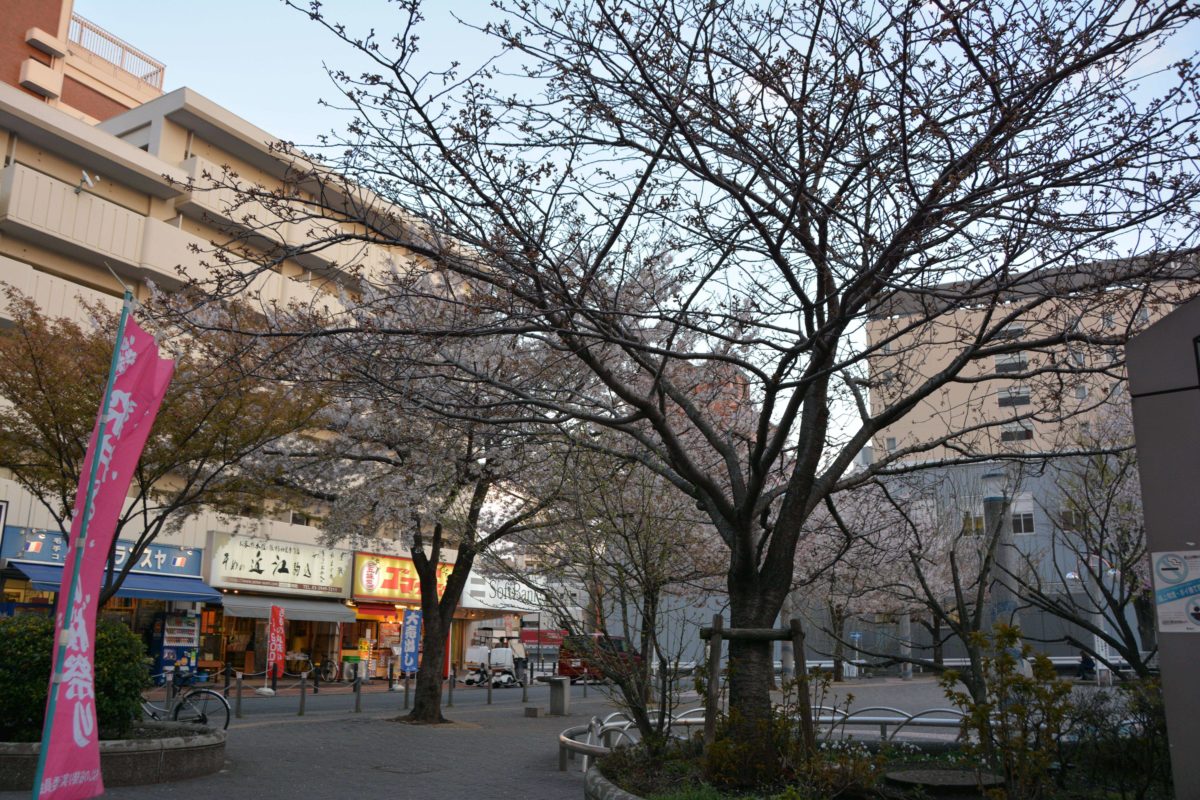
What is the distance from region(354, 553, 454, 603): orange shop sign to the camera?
34906mm

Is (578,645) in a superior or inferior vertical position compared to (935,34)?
inferior

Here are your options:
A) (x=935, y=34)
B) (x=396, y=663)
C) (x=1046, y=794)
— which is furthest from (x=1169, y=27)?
(x=396, y=663)

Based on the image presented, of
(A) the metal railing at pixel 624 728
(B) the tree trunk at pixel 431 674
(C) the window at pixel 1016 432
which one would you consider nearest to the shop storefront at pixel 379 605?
(B) the tree trunk at pixel 431 674

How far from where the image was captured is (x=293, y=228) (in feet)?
104

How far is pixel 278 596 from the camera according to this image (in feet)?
105

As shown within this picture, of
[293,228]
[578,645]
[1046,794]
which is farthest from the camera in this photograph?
[293,228]

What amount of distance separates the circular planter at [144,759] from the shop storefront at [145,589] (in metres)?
13.8

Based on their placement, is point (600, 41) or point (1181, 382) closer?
point (1181, 382)

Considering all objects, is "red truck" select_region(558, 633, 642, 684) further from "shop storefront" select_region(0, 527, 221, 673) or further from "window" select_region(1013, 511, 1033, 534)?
"window" select_region(1013, 511, 1033, 534)

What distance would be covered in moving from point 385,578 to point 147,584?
11.0 metres

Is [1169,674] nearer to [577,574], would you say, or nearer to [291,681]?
[577,574]

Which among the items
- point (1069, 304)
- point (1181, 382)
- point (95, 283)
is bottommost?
point (1181, 382)

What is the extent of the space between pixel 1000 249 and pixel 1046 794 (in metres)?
4.01

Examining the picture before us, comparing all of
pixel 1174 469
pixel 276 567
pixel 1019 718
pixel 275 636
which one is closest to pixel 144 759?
pixel 1019 718
